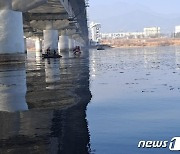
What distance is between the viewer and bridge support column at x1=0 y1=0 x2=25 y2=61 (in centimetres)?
3666

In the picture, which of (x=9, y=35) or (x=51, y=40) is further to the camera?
(x=51, y=40)

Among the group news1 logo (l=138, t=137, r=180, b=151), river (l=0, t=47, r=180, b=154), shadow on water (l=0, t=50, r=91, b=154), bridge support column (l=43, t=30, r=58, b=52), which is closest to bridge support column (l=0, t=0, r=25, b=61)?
river (l=0, t=47, r=180, b=154)

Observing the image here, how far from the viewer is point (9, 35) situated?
37094 millimetres

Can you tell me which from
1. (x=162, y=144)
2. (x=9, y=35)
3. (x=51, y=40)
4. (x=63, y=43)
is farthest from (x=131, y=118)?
(x=63, y=43)

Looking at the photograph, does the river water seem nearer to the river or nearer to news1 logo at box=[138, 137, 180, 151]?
the river

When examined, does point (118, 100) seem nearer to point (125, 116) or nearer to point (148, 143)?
point (125, 116)

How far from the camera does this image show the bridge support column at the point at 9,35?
1443 inches

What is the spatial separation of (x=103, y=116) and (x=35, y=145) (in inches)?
137

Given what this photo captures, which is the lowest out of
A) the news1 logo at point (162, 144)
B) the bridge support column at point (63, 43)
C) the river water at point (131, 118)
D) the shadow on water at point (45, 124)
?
the river water at point (131, 118)

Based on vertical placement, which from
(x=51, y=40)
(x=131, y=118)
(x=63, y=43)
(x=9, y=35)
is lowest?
(x=131, y=118)

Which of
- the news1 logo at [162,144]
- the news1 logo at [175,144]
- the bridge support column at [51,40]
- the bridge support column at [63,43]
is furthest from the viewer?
the bridge support column at [63,43]

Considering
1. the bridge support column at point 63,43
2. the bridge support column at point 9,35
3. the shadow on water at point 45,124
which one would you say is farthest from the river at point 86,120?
the bridge support column at point 63,43

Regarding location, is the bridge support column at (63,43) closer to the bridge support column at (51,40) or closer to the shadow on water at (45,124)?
the bridge support column at (51,40)

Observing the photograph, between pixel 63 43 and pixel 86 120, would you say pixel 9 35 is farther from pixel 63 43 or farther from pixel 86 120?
pixel 63 43
